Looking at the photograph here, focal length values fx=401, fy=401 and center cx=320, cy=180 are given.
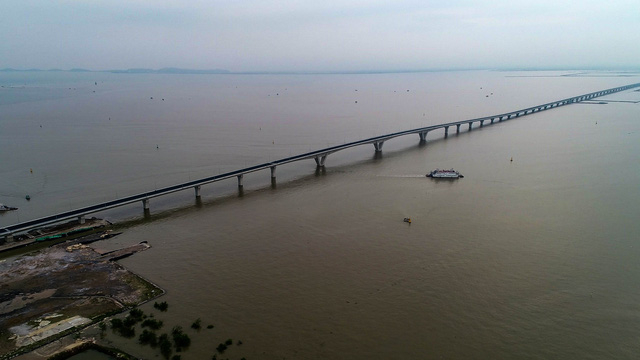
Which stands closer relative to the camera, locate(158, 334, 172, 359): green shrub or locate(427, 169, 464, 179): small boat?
locate(158, 334, 172, 359): green shrub

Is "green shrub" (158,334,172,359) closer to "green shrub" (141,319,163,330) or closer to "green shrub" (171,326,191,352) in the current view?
"green shrub" (171,326,191,352)

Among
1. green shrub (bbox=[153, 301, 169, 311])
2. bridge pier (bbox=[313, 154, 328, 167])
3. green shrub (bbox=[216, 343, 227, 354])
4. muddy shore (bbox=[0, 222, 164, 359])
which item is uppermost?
bridge pier (bbox=[313, 154, 328, 167])

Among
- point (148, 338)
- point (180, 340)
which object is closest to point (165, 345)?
point (180, 340)

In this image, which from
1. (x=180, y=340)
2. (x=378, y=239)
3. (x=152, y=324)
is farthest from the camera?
(x=378, y=239)

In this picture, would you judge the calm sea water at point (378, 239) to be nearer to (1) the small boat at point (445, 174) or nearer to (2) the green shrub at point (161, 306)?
(2) the green shrub at point (161, 306)

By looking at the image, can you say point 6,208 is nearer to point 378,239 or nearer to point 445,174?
point 378,239

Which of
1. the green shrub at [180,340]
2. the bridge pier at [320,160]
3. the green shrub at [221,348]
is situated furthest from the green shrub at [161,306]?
the bridge pier at [320,160]

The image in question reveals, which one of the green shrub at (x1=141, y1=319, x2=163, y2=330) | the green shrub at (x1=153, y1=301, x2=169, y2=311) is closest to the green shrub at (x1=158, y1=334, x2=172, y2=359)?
the green shrub at (x1=141, y1=319, x2=163, y2=330)
